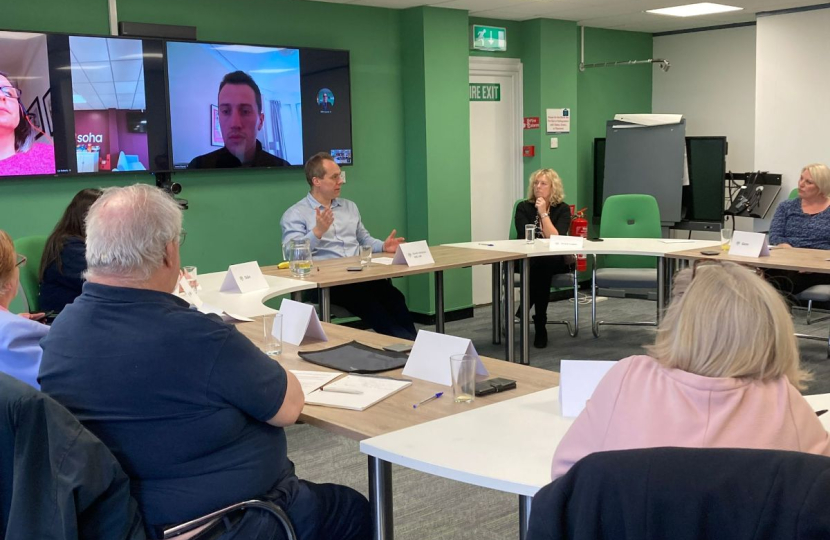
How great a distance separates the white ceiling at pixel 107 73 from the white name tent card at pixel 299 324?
268 cm

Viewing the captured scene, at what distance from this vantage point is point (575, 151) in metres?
7.84

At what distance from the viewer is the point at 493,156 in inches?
298

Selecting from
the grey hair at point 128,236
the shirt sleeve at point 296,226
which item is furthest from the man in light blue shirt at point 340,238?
the grey hair at point 128,236

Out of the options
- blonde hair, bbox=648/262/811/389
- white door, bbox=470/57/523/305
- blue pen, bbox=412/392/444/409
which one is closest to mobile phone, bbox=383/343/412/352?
blue pen, bbox=412/392/444/409

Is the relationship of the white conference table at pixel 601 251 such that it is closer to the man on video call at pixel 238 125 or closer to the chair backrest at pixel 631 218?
the chair backrest at pixel 631 218

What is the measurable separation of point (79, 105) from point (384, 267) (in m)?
1.97

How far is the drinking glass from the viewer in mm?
2266

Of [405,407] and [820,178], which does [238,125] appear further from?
[405,407]

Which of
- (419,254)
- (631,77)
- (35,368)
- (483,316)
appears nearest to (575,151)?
(631,77)

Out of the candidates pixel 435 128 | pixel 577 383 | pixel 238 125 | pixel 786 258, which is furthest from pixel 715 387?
pixel 435 128

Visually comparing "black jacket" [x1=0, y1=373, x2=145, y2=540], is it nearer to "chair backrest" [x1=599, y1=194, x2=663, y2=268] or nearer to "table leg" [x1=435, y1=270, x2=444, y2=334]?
"table leg" [x1=435, y1=270, x2=444, y2=334]

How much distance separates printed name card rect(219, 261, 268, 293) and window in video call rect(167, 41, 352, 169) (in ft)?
5.40

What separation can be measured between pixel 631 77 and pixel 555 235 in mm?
3530

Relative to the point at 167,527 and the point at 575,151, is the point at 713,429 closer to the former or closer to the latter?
the point at 167,527
